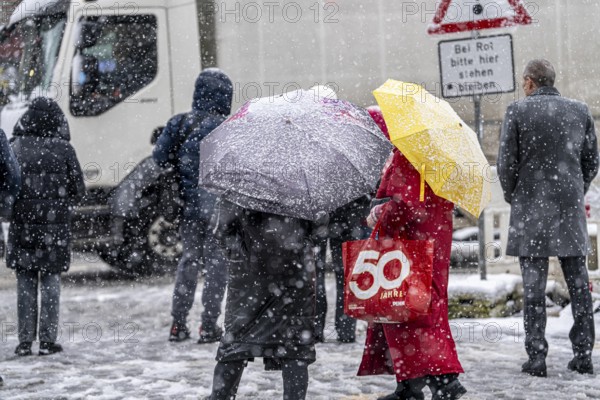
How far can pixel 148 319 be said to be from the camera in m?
8.48

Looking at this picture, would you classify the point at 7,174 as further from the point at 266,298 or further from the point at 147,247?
the point at 147,247

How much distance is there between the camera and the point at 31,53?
11.2m

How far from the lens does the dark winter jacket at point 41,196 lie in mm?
6945

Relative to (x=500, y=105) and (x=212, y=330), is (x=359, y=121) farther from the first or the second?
(x=500, y=105)

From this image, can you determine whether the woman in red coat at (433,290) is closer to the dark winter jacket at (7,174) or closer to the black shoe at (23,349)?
the dark winter jacket at (7,174)

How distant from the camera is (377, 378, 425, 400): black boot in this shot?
4871 mm

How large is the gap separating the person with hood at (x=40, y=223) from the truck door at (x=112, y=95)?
146 inches

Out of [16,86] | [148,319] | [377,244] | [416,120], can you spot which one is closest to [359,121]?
[416,120]

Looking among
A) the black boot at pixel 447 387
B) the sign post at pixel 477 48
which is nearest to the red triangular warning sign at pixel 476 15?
the sign post at pixel 477 48

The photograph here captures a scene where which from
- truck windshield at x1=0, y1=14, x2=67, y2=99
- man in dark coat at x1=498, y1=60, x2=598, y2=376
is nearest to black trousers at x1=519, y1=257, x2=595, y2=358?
man in dark coat at x1=498, y1=60, x2=598, y2=376

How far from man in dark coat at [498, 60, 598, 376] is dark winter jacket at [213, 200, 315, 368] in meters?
1.98

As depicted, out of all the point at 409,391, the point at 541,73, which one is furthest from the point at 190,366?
the point at 541,73

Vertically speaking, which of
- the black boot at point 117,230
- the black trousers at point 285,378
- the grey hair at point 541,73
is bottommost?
the black trousers at point 285,378

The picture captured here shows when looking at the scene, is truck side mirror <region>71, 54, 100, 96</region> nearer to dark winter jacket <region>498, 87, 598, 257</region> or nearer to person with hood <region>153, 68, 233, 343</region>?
person with hood <region>153, 68, 233, 343</region>
